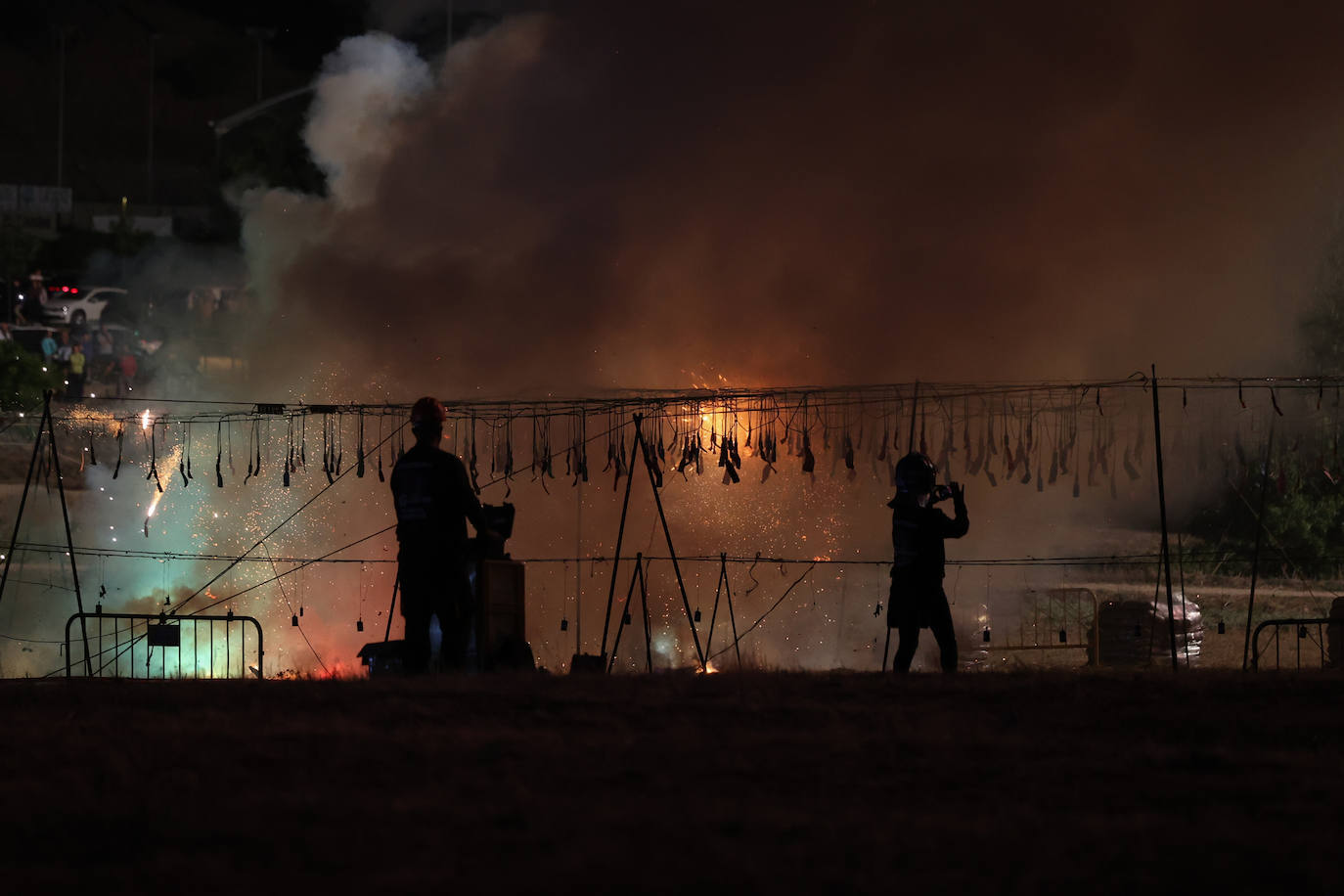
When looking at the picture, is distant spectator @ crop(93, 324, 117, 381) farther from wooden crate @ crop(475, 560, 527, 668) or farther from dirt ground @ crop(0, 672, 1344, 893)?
dirt ground @ crop(0, 672, 1344, 893)

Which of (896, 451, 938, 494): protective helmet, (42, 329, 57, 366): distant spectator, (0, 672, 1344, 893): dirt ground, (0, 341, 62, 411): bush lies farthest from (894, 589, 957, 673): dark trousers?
(42, 329, 57, 366): distant spectator

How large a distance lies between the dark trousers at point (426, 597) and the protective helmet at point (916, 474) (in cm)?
330

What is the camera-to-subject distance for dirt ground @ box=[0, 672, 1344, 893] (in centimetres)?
407

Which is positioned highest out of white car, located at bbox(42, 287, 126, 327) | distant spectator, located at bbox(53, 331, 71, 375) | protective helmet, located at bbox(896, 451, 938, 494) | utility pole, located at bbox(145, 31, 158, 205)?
utility pole, located at bbox(145, 31, 158, 205)

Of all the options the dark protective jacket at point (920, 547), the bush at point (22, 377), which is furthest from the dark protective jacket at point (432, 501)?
the bush at point (22, 377)

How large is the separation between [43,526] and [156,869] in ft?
75.0

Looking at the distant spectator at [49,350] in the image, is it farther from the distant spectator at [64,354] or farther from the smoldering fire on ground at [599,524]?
the smoldering fire on ground at [599,524]

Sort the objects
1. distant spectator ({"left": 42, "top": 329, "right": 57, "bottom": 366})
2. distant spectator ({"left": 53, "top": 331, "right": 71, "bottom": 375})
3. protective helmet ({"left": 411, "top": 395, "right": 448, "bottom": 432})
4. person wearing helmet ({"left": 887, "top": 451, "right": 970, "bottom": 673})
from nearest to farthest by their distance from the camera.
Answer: protective helmet ({"left": 411, "top": 395, "right": 448, "bottom": 432})
person wearing helmet ({"left": 887, "top": 451, "right": 970, "bottom": 673})
distant spectator ({"left": 53, "top": 331, "right": 71, "bottom": 375})
distant spectator ({"left": 42, "top": 329, "right": 57, "bottom": 366})

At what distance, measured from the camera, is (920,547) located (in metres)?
10.8

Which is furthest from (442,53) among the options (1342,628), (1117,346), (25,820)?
(25,820)

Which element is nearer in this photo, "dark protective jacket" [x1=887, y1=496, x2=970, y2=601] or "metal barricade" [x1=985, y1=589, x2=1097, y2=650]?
"dark protective jacket" [x1=887, y1=496, x2=970, y2=601]

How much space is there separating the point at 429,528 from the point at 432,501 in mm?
182

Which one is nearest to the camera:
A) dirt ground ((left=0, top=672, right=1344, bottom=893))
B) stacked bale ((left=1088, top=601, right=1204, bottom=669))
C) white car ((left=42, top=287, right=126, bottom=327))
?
dirt ground ((left=0, top=672, right=1344, bottom=893))

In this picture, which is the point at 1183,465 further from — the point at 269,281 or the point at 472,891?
the point at 472,891
